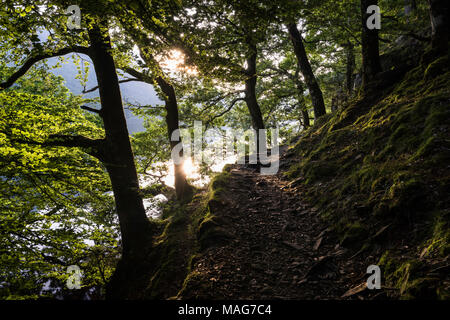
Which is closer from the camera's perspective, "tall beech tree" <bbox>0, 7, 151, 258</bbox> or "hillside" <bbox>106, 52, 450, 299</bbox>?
"hillside" <bbox>106, 52, 450, 299</bbox>

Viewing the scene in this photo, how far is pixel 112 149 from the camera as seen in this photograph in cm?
729

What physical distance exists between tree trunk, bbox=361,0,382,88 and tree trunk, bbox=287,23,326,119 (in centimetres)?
463

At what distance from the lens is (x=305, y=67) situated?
12.9 metres

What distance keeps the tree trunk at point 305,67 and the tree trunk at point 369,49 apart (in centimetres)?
463

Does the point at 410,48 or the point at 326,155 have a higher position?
the point at 410,48

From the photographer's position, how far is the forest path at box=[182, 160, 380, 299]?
3.69m

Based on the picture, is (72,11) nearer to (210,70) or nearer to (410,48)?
(210,70)

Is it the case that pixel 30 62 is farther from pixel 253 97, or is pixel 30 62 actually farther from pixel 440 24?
pixel 440 24

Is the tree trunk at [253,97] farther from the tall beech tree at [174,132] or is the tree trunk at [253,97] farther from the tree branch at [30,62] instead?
the tree branch at [30,62]

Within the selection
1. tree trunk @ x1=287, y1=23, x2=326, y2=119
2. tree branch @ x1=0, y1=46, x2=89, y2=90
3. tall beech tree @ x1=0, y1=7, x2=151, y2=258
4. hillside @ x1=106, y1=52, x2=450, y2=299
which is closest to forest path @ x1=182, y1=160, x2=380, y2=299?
hillside @ x1=106, y1=52, x2=450, y2=299

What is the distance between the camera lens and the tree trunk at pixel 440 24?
6438 mm

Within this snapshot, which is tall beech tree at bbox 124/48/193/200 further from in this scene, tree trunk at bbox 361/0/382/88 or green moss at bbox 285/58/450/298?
tree trunk at bbox 361/0/382/88

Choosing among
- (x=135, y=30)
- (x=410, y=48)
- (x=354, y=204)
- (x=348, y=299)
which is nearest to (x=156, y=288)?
(x=348, y=299)

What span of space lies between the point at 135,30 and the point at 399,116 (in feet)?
23.2
